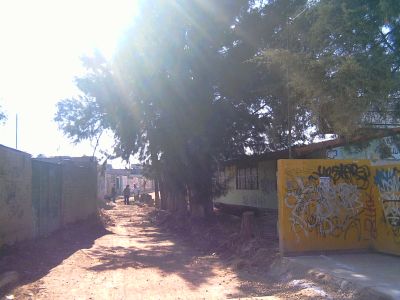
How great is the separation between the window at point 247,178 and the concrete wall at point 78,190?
809 centimetres

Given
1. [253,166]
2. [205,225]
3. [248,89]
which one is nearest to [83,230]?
[205,225]

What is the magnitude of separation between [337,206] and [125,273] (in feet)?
16.6

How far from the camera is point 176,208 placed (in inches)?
1038

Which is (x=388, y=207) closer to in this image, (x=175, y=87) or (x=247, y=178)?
(x=175, y=87)

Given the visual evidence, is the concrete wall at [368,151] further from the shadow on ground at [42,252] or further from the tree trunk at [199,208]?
the shadow on ground at [42,252]

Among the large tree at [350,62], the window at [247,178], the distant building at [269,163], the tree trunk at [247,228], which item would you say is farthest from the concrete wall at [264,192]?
the large tree at [350,62]

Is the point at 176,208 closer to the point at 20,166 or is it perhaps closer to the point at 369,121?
the point at 20,166

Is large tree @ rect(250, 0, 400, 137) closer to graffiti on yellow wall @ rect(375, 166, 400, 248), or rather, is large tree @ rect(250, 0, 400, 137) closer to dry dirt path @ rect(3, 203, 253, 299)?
graffiti on yellow wall @ rect(375, 166, 400, 248)

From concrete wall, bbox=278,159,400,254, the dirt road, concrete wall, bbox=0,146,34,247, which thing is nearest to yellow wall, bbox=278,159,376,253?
concrete wall, bbox=278,159,400,254

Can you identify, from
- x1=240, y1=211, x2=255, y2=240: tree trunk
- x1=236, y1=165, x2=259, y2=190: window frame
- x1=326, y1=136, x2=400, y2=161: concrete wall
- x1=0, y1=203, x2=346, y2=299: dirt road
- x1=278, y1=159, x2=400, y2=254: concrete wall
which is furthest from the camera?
x1=236, y1=165, x2=259, y2=190: window frame

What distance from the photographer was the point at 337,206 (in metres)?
11.2

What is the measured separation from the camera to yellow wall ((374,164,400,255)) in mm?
10502

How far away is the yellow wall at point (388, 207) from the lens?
1050cm

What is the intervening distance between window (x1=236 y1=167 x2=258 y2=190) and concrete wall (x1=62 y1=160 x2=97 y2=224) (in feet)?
26.6
